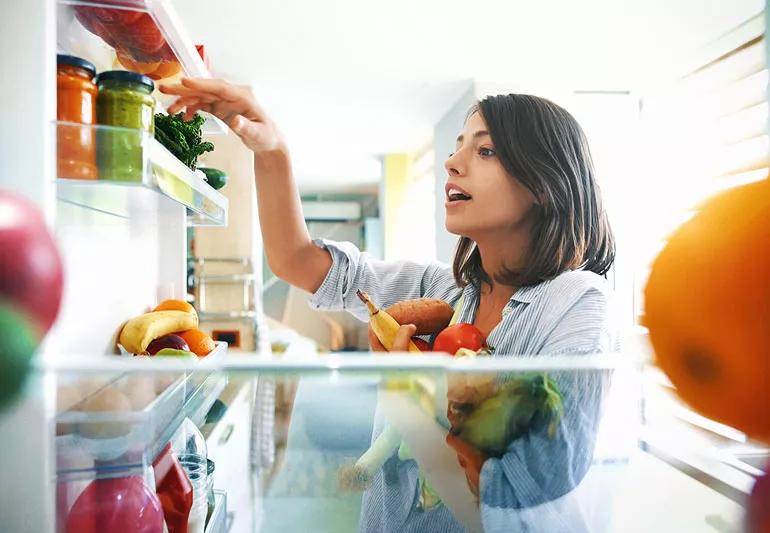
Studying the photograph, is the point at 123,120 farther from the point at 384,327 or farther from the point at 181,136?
the point at 384,327

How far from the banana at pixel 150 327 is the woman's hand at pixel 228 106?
0.19m

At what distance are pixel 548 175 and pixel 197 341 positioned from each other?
→ 37cm

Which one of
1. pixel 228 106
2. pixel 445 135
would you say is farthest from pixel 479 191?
pixel 445 135

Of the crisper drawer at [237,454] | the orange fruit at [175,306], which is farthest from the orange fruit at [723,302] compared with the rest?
the orange fruit at [175,306]

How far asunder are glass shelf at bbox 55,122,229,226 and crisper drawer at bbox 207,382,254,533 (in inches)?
5.2

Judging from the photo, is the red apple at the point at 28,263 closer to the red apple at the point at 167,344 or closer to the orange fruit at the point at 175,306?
the red apple at the point at 167,344

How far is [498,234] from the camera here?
564 millimetres

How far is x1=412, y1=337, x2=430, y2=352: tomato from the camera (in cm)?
49

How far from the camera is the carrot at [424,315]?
20.4 inches

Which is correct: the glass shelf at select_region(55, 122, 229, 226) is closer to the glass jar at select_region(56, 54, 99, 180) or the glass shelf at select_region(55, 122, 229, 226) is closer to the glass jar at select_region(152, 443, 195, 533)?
the glass jar at select_region(56, 54, 99, 180)

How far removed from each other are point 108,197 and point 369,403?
392 mm

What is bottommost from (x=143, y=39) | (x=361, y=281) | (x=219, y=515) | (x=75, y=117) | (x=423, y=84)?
(x=219, y=515)

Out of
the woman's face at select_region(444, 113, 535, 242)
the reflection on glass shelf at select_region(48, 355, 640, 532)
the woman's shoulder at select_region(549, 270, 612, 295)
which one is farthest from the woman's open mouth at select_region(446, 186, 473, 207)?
the reflection on glass shelf at select_region(48, 355, 640, 532)

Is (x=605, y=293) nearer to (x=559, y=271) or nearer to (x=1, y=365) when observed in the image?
(x=559, y=271)
